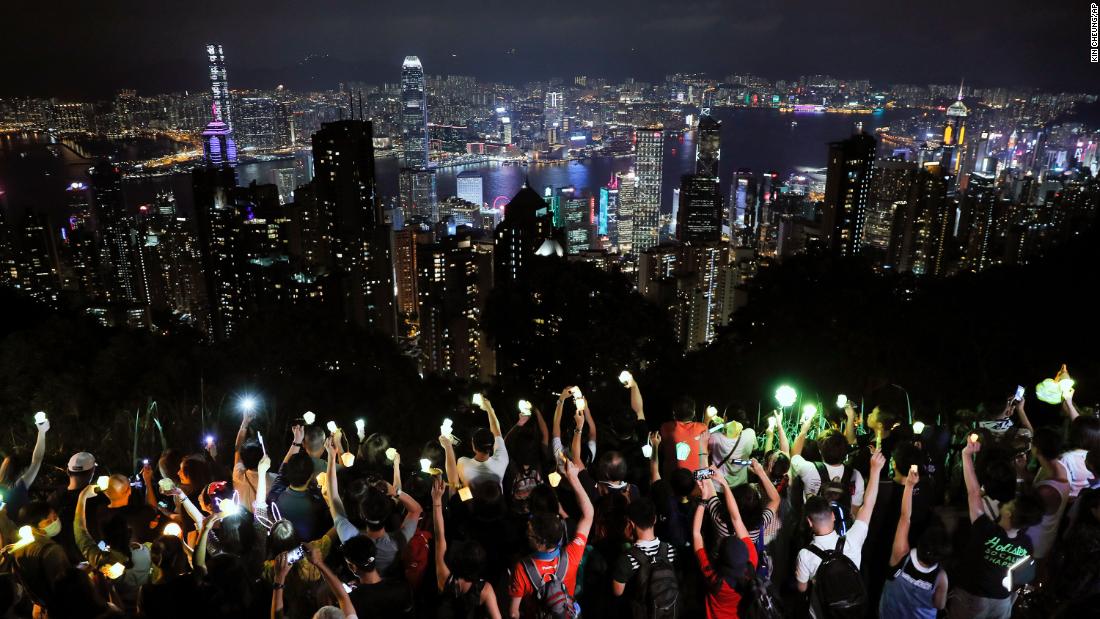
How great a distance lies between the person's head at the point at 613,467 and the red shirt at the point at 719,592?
539 mm

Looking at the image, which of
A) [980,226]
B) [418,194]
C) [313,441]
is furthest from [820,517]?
[418,194]

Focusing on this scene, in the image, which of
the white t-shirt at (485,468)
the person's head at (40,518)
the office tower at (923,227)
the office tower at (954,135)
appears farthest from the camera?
the office tower at (954,135)

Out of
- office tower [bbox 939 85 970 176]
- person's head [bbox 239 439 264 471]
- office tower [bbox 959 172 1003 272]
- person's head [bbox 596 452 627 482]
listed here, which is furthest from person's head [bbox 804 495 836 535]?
office tower [bbox 939 85 970 176]

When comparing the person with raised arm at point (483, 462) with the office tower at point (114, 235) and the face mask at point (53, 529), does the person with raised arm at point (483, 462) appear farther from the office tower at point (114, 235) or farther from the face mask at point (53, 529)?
the office tower at point (114, 235)

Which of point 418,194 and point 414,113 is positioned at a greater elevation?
point 414,113

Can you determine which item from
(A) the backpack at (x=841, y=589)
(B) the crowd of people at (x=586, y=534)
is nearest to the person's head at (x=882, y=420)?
(B) the crowd of people at (x=586, y=534)

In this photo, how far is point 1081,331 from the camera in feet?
23.7

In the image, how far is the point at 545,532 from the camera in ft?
8.00

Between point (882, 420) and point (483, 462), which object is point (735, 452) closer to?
point (882, 420)

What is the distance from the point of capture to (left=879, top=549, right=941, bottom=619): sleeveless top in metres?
2.55

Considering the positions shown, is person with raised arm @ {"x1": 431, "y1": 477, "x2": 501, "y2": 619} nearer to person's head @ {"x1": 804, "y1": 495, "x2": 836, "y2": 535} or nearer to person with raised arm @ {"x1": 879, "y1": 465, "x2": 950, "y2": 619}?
person's head @ {"x1": 804, "y1": 495, "x2": 836, "y2": 535}

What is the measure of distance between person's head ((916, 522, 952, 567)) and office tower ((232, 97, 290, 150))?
77400 mm

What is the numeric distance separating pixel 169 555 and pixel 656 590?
2.08m

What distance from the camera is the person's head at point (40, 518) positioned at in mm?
2908
